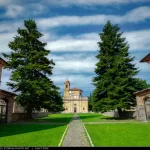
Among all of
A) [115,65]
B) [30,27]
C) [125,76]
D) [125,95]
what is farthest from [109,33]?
[30,27]

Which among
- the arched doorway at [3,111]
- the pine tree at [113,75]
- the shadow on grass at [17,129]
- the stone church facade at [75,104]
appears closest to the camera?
the shadow on grass at [17,129]

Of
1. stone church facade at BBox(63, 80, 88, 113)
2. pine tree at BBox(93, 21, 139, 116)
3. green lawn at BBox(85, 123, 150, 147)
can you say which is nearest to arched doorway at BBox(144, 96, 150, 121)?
pine tree at BBox(93, 21, 139, 116)

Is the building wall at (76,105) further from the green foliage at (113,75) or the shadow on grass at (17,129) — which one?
the shadow on grass at (17,129)

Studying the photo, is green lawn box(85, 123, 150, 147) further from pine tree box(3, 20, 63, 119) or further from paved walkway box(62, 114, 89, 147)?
pine tree box(3, 20, 63, 119)

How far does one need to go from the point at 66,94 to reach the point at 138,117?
264 ft

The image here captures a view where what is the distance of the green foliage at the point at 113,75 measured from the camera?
25.5 metres

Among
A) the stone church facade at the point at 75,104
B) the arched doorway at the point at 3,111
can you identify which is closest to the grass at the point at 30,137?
the arched doorway at the point at 3,111

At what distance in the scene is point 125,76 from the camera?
89.0 ft

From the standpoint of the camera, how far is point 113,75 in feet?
89.6

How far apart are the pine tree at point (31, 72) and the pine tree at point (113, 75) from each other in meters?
6.27

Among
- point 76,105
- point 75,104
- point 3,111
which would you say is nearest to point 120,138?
point 3,111

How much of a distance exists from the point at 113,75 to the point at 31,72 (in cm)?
1175

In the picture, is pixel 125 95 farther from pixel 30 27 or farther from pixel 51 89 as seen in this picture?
pixel 30 27

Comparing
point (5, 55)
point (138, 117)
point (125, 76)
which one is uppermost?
point (5, 55)
